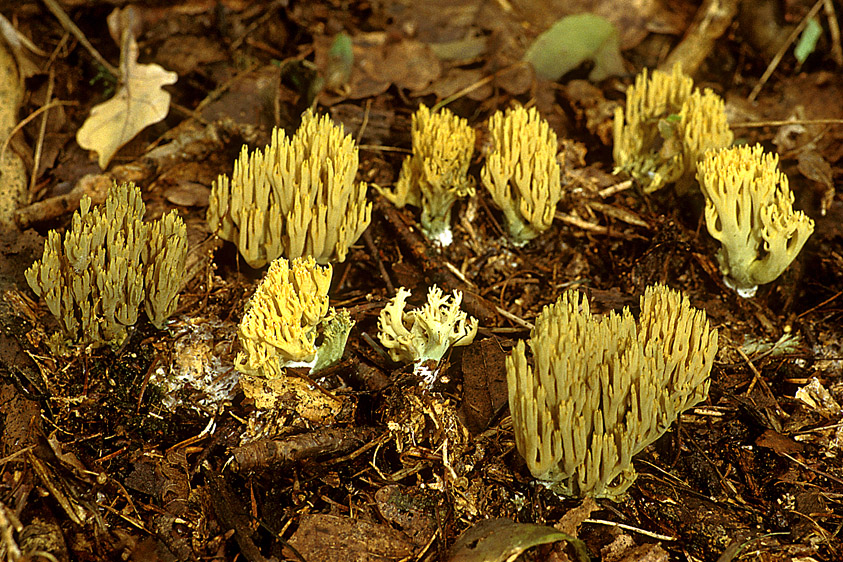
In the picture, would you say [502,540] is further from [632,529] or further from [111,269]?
[111,269]

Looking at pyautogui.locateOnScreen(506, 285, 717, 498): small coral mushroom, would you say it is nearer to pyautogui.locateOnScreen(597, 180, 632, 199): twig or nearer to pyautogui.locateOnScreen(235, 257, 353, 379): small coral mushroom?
pyautogui.locateOnScreen(235, 257, 353, 379): small coral mushroom

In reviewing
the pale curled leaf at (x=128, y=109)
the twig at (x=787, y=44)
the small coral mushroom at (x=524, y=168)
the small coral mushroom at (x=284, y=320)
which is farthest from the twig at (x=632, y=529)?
the twig at (x=787, y=44)

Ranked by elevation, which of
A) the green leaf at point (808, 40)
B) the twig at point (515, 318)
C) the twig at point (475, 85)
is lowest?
the twig at point (515, 318)

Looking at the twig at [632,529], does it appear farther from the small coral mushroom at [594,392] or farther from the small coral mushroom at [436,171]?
the small coral mushroom at [436,171]

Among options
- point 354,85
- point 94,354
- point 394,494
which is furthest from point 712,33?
point 94,354

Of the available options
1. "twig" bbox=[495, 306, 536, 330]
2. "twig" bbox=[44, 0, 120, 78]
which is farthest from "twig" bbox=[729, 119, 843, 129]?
"twig" bbox=[44, 0, 120, 78]

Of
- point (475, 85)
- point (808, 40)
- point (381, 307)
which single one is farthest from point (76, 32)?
point (808, 40)
